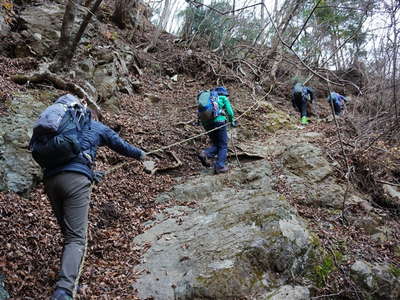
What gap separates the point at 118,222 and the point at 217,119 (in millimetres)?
3077

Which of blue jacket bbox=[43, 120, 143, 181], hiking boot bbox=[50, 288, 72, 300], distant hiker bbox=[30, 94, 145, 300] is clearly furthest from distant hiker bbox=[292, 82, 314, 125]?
hiking boot bbox=[50, 288, 72, 300]

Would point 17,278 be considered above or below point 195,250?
below

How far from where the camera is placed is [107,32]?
40.4ft

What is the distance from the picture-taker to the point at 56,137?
135 inches

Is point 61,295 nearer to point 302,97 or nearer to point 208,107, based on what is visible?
point 208,107

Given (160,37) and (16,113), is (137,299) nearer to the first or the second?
(16,113)

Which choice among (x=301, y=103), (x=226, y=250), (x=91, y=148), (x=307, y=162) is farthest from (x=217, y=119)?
(x=301, y=103)

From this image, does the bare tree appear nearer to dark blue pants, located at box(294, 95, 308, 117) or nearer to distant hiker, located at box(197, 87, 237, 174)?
distant hiker, located at box(197, 87, 237, 174)

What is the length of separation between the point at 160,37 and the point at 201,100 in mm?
10255

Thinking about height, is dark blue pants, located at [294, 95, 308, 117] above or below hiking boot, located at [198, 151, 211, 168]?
above

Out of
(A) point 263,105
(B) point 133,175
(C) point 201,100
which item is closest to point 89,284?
(B) point 133,175

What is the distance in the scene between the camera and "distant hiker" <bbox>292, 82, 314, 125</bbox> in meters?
11.6

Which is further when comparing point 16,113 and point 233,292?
point 16,113

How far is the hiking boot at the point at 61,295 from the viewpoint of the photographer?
10.3 feet
